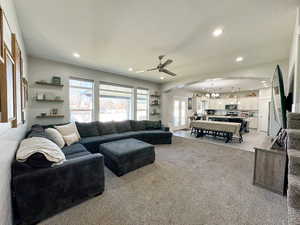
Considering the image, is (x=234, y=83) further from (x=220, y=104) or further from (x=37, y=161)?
(x=37, y=161)

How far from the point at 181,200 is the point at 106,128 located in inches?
125

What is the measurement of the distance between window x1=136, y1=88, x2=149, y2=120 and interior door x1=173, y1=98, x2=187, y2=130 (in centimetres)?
211

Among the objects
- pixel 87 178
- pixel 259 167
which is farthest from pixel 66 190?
pixel 259 167

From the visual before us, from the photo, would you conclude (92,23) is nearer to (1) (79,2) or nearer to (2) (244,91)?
(1) (79,2)

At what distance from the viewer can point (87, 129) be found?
12.5ft

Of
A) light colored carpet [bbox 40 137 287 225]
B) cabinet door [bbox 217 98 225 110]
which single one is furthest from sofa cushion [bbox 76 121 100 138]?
cabinet door [bbox 217 98 225 110]

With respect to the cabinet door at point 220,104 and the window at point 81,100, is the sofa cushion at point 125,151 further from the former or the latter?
the cabinet door at point 220,104

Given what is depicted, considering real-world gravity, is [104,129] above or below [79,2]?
below

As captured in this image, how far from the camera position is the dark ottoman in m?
2.46

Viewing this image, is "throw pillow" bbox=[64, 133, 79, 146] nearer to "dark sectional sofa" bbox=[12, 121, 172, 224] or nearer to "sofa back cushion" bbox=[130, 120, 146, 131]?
"dark sectional sofa" bbox=[12, 121, 172, 224]

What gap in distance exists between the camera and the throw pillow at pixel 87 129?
12.1 feet

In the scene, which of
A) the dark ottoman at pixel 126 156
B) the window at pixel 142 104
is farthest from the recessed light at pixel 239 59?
the window at pixel 142 104

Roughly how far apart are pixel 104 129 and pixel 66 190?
2647mm

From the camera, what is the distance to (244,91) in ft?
30.0
